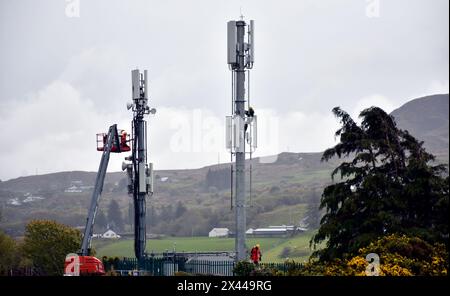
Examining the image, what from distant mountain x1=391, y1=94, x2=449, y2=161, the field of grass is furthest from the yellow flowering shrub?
distant mountain x1=391, y1=94, x2=449, y2=161

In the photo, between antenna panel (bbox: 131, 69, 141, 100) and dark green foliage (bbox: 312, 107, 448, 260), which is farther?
antenna panel (bbox: 131, 69, 141, 100)

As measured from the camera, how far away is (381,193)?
117 feet

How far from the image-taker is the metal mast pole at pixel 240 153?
35.1 metres

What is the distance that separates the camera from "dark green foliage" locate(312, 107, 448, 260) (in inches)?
1347

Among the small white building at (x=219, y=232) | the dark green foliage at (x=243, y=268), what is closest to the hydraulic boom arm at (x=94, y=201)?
the dark green foliage at (x=243, y=268)

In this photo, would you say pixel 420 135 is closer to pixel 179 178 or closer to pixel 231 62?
pixel 179 178

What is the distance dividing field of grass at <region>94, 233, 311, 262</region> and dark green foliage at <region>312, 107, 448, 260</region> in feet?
135

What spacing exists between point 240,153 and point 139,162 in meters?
12.2

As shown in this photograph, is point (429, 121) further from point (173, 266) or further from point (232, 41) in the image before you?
point (232, 41)

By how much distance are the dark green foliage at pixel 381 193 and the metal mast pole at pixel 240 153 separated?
311 centimetres

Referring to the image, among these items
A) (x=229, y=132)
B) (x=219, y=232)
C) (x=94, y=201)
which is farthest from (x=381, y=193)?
(x=219, y=232)

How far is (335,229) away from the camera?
36.0 m

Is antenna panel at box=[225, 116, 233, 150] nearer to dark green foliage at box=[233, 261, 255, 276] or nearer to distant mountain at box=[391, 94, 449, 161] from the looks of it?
dark green foliage at box=[233, 261, 255, 276]

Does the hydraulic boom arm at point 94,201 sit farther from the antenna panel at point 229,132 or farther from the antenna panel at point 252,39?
the antenna panel at point 252,39
